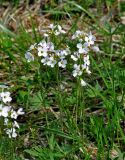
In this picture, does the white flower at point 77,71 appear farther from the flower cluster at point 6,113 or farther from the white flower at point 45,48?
the flower cluster at point 6,113

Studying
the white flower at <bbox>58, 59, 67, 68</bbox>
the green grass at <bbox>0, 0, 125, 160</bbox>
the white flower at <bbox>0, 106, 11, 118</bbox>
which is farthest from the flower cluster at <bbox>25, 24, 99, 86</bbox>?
the white flower at <bbox>0, 106, 11, 118</bbox>

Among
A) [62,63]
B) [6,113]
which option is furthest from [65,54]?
[6,113]

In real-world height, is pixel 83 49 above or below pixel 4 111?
above

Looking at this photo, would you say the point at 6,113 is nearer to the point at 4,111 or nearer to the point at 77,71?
the point at 4,111

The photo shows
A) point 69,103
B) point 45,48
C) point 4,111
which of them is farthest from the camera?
point 69,103

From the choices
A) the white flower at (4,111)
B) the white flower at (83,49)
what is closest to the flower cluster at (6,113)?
the white flower at (4,111)

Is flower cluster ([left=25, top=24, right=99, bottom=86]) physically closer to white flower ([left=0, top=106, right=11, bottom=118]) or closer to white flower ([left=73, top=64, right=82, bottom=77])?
white flower ([left=73, top=64, right=82, bottom=77])

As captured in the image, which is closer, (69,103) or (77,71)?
(77,71)

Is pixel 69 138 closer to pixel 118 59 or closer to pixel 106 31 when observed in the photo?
pixel 118 59

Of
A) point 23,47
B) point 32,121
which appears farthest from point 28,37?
point 32,121
